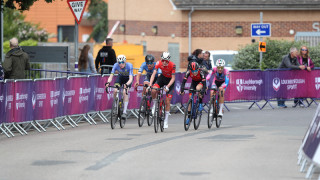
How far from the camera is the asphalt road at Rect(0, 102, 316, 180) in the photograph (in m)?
12.5

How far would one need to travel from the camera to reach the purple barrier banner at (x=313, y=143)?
11484 mm

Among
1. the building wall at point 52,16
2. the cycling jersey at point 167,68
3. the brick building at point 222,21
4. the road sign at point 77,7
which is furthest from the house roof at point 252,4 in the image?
the building wall at point 52,16

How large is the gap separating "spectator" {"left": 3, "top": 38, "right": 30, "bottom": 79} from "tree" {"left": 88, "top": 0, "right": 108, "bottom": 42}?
181 feet

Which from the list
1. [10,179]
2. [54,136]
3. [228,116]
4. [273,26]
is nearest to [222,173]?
[10,179]

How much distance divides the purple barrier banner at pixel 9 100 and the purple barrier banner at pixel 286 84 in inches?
400

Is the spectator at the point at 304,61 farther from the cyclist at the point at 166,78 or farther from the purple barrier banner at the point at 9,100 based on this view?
the purple barrier banner at the point at 9,100

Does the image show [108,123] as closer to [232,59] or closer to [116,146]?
[116,146]

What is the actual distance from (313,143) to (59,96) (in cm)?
926

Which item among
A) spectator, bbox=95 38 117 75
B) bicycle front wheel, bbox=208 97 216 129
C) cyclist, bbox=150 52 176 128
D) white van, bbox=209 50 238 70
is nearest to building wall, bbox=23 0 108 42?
white van, bbox=209 50 238 70

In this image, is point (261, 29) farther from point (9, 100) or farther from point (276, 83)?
point (9, 100)

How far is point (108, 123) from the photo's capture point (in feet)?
72.3

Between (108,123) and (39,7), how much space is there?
5992cm

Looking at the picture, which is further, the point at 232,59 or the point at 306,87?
the point at 232,59

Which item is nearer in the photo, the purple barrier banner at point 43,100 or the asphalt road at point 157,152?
the asphalt road at point 157,152
